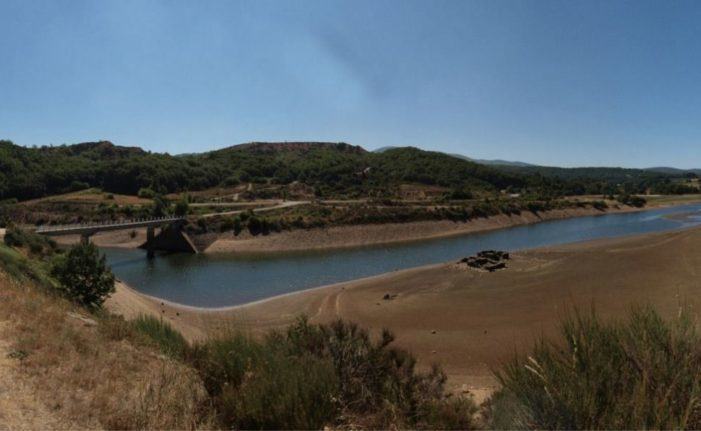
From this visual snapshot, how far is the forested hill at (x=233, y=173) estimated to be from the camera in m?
87.9

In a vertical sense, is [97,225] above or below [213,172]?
below

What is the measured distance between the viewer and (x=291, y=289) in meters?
31.1

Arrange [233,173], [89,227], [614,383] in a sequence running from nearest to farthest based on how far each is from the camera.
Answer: [614,383]
[89,227]
[233,173]

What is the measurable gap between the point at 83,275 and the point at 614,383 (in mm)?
20550

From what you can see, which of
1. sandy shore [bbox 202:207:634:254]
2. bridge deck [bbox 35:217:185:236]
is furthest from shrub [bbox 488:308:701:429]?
bridge deck [bbox 35:217:185:236]

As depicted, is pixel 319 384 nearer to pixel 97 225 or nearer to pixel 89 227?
pixel 89 227

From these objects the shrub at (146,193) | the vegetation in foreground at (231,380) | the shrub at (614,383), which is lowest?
the vegetation in foreground at (231,380)

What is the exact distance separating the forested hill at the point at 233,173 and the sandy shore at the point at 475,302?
204 ft

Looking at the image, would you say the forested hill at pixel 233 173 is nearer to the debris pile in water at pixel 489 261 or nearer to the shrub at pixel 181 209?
the shrub at pixel 181 209

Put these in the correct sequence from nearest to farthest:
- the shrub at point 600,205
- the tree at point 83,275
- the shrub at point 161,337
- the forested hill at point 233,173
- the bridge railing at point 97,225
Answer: the shrub at point 161,337
the tree at point 83,275
the bridge railing at point 97,225
the forested hill at point 233,173
the shrub at point 600,205

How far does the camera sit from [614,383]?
4.59 m

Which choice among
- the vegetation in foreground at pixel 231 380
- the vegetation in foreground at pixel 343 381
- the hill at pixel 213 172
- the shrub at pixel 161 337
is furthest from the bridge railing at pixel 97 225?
the vegetation in foreground at pixel 343 381

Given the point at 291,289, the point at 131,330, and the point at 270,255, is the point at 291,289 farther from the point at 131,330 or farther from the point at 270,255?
the point at 131,330

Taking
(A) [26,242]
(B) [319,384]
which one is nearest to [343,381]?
(B) [319,384]
